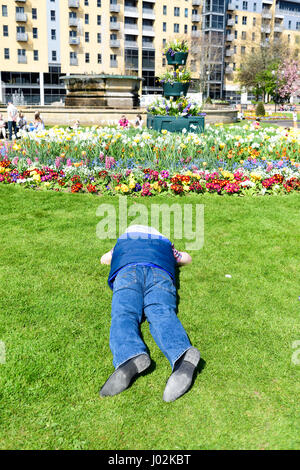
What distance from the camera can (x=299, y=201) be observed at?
7.50 m

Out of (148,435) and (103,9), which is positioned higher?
(103,9)

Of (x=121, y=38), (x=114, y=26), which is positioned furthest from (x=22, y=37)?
(x=121, y=38)

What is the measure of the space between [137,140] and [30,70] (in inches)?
2126

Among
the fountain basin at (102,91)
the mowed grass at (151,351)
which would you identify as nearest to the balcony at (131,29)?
the fountain basin at (102,91)

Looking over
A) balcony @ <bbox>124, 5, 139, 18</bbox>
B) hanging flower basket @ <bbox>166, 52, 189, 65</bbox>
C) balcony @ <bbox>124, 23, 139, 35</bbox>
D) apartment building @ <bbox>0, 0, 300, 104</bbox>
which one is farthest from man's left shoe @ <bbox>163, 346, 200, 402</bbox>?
balcony @ <bbox>124, 5, 139, 18</bbox>

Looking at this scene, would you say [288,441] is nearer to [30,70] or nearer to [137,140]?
[137,140]

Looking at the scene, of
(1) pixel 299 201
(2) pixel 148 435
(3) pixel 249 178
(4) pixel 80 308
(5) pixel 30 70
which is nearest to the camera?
(2) pixel 148 435

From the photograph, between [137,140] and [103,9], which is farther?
[103,9]

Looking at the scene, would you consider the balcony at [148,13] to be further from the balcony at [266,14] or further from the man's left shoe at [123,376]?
the man's left shoe at [123,376]

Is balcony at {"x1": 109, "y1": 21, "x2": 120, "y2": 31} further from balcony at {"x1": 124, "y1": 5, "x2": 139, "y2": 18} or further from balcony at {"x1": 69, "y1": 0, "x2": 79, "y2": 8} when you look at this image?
balcony at {"x1": 69, "y1": 0, "x2": 79, "y2": 8}

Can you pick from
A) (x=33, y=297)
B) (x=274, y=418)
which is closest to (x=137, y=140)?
(x=33, y=297)

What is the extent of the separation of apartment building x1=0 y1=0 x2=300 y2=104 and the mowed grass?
52.0 meters

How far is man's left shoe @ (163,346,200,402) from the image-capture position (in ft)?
8.55
